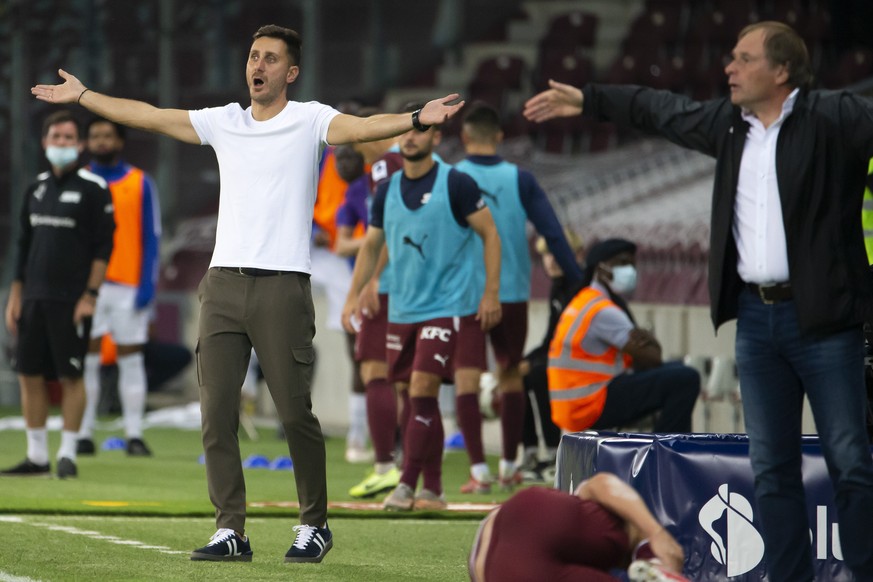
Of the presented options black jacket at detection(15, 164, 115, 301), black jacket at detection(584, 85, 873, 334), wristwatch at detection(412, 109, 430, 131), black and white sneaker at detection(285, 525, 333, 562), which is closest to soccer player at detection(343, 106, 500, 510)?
black and white sneaker at detection(285, 525, 333, 562)

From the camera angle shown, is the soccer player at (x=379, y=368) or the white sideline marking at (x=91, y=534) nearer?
the white sideline marking at (x=91, y=534)

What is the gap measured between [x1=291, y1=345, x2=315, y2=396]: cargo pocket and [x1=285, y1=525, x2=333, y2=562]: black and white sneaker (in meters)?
0.50

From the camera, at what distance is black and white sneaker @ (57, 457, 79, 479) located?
401 inches

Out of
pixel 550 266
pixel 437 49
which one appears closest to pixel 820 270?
pixel 550 266

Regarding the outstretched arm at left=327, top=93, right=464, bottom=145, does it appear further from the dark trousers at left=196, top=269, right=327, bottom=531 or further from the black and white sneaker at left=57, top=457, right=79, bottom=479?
the black and white sneaker at left=57, top=457, right=79, bottom=479

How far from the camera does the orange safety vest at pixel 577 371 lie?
30.6ft

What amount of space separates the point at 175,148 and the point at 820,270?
15967 millimetres

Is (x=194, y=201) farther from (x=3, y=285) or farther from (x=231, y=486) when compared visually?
(x=231, y=486)

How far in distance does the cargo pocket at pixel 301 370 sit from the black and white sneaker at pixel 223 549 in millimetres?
562

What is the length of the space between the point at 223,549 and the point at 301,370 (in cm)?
70

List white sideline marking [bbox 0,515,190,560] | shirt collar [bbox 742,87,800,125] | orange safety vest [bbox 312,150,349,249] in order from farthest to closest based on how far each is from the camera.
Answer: orange safety vest [bbox 312,150,349,249] → white sideline marking [bbox 0,515,190,560] → shirt collar [bbox 742,87,800,125]

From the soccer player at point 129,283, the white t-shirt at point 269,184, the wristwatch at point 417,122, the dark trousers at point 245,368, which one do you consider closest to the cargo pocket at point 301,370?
the dark trousers at point 245,368

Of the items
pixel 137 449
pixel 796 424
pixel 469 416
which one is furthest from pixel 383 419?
pixel 796 424

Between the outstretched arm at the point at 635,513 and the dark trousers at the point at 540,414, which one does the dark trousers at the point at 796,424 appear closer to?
the outstretched arm at the point at 635,513
